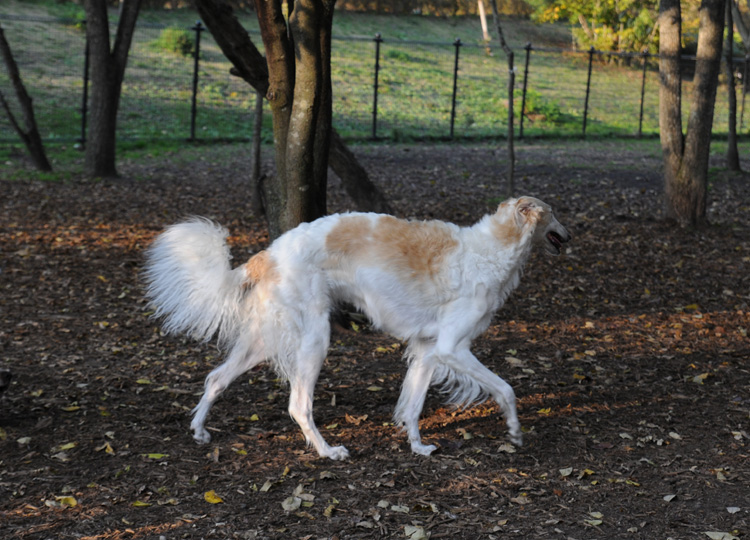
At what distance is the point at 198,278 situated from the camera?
15.3ft

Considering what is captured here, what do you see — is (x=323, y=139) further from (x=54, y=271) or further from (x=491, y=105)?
(x=491, y=105)

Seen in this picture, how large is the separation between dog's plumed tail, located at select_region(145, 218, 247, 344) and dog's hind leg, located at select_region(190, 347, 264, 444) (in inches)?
6.3

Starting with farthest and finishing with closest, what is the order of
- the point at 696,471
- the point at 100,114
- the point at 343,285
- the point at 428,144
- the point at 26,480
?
the point at 428,144 < the point at 100,114 < the point at 343,285 < the point at 696,471 < the point at 26,480

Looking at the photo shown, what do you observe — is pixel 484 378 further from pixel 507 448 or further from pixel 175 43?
pixel 175 43

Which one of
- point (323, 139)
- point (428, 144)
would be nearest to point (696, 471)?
point (323, 139)

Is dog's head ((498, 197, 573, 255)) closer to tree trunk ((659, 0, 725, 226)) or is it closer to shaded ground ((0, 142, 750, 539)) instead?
shaded ground ((0, 142, 750, 539))

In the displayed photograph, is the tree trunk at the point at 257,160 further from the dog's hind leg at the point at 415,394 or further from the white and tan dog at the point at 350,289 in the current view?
the dog's hind leg at the point at 415,394

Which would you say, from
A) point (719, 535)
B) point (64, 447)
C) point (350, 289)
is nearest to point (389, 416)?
point (350, 289)

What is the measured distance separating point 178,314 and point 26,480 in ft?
3.97

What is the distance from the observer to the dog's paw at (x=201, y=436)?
4.63 meters

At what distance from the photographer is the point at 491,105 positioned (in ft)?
74.7

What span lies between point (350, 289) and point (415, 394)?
76 cm

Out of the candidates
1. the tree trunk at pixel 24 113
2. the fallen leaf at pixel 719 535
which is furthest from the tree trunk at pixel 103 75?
the fallen leaf at pixel 719 535

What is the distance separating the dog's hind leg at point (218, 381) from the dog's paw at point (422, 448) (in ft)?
3.39
